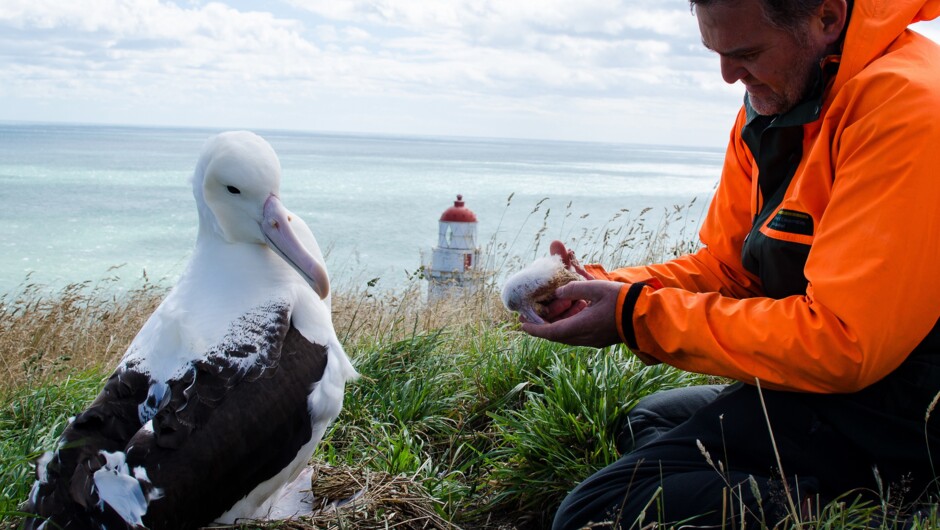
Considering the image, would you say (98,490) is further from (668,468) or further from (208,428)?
(668,468)

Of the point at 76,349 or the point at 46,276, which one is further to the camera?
the point at 46,276

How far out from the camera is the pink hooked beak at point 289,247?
8.99ft

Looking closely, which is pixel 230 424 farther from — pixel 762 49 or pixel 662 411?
pixel 762 49

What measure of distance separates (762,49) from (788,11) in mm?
105

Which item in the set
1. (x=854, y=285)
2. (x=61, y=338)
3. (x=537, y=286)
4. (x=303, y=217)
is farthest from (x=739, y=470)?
(x=303, y=217)

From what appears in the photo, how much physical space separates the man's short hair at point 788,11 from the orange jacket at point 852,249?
102 mm

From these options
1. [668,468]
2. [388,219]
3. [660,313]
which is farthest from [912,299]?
[388,219]

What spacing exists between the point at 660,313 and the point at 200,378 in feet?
4.33

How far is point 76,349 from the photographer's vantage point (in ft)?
16.2

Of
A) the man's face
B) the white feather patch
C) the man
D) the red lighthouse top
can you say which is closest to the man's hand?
the man

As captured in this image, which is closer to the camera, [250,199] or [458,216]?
[250,199]

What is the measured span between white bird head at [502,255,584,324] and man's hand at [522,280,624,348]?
0.06 meters

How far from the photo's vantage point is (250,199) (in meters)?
2.81

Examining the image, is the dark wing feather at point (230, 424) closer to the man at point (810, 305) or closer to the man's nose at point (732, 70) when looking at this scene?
the man at point (810, 305)
